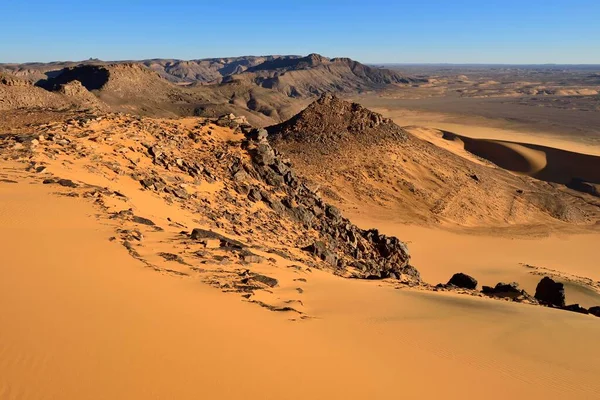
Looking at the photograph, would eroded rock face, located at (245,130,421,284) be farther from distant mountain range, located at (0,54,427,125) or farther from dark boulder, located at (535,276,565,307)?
distant mountain range, located at (0,54,427,125)

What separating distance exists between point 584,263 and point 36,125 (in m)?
24.6

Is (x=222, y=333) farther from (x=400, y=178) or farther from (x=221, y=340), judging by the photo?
(x=400, y=178)

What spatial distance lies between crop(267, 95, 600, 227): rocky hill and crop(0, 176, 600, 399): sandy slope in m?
17.6

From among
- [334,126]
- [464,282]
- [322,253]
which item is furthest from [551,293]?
[334,126]

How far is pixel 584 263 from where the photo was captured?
74.6 ft

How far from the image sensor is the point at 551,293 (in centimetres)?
1445

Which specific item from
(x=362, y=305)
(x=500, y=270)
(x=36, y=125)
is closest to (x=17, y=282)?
(x=362, y=305)

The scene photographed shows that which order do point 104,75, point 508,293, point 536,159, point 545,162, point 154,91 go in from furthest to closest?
point 154,91
point 104,75
point 536,159
point 545,162
point 508,293

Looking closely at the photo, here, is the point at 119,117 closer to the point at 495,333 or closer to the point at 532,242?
the point at 495,333

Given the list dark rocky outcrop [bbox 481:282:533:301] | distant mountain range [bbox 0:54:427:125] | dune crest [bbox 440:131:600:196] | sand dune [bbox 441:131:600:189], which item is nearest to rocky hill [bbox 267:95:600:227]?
dune crest [bbox 440:131:600:196]

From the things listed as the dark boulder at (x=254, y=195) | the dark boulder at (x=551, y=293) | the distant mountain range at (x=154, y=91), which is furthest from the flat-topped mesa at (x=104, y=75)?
the dark boulder at (x=551, y=293)

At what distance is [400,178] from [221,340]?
→ 24.4 m

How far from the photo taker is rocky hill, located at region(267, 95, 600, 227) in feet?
89.7

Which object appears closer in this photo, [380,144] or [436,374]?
[436,374]
